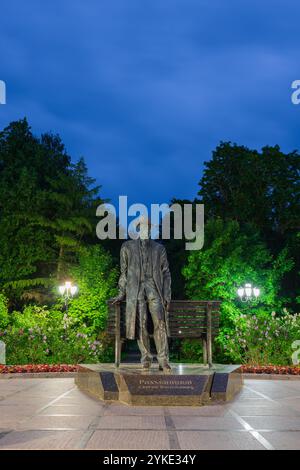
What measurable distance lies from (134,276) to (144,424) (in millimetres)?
3489

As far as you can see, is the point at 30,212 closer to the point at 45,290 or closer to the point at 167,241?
the point at 45,290

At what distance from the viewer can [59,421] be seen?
757cm

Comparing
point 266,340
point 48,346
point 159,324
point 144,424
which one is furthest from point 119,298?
point 266,340

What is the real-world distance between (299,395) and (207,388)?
2297 mm

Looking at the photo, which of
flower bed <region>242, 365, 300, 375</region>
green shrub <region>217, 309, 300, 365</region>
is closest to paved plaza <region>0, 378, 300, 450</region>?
flower bed <region>242, 365, 300, 375</region>

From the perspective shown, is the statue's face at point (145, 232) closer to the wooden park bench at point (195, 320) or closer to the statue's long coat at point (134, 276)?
the statue's long coat at point (134, 276)

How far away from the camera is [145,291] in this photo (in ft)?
34.5

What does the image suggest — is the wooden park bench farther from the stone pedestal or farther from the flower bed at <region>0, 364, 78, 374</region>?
→ the flower bed at <region>0, 364, 78, 374</region>

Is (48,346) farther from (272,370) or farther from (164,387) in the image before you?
(164,387)

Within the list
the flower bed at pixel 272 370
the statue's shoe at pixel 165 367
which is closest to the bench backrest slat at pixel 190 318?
the statue's shoe at pixel 165 367

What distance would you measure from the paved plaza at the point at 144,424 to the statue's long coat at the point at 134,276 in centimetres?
144

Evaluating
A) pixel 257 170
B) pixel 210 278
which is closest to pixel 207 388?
pixel 210 278

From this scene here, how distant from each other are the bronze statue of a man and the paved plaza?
127cm

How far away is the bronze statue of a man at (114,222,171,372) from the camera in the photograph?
10.4 m
